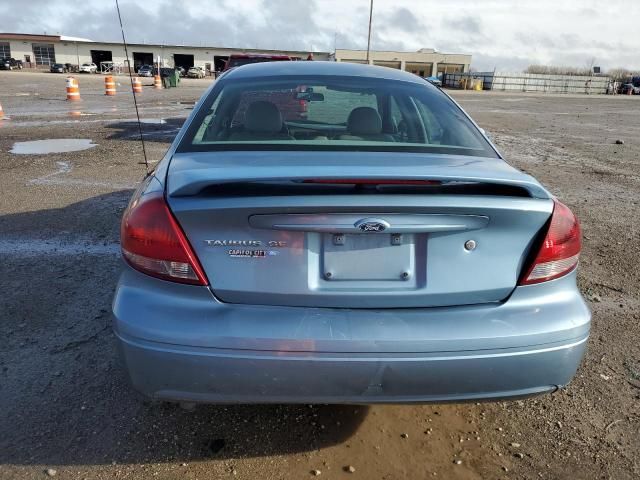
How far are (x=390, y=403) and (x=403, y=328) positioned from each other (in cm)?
32

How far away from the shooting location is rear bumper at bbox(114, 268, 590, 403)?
1955 millimetres

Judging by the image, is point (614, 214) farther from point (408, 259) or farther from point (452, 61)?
point (452, 61)

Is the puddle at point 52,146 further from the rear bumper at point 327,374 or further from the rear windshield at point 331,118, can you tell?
the rear bumper at point 327,374

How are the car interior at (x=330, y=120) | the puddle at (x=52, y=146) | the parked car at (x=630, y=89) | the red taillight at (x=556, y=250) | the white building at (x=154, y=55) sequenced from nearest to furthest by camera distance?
1. the red taillight at (x=556, y=250)
2. the car interior at (x=330, y=120)
3. the puddle at (x=52, y=146)
4. the parked car at (x=630, y=89)
5. the white building at (x=154, y=55)

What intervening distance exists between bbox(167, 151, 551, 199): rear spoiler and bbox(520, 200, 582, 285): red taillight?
0.37ft

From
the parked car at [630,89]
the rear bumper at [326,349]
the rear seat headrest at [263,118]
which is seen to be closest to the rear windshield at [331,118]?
the rear seat headrest at [263,118]

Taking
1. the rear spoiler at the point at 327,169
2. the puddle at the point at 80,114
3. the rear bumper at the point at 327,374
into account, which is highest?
the rear spoiler at the point at 327,169

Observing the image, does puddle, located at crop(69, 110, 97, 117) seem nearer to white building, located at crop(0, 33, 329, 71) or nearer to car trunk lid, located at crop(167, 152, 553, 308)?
car trunk lid, located at crop(167, 152, 553, 308)

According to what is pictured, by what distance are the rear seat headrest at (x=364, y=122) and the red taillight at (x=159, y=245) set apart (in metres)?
1.23

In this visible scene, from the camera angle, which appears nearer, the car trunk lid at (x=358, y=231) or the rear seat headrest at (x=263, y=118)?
the car trunk lid at (x=358, y=231)

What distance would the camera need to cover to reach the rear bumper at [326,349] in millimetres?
1955

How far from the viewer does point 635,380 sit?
306 centimetres

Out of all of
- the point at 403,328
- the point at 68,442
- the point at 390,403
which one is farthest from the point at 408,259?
the point at 68,442

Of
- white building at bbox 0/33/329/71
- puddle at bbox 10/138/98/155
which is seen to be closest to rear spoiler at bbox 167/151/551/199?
puddle at bbox 10/138/98/155
